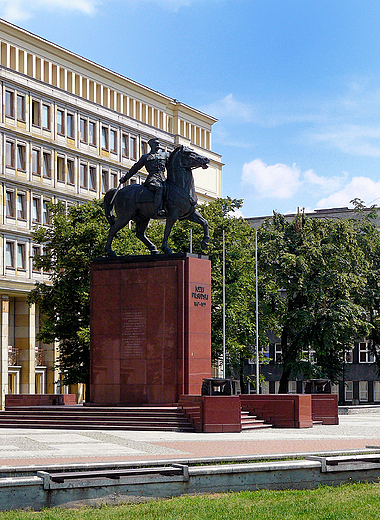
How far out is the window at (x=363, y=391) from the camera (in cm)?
9082

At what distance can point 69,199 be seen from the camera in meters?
75.0

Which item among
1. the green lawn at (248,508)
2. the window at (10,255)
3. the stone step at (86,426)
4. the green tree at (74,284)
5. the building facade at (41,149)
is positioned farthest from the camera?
the building facade at (41,149)

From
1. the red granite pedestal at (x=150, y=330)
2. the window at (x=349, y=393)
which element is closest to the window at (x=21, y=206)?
the red granite pedestal at (x=150, y=330)

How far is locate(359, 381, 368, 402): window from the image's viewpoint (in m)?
90.8

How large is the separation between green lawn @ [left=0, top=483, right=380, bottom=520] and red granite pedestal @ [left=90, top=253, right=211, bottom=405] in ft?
54.9

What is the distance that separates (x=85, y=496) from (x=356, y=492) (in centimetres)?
432

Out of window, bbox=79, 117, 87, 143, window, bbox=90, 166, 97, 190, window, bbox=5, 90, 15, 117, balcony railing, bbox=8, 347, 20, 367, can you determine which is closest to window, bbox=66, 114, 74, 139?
window, bbox=79, 117, 87, 143

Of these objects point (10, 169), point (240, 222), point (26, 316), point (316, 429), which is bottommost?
point (316, 429)

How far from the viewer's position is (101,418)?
30672 mm

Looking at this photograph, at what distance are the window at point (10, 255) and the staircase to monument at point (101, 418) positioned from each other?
35348 mm

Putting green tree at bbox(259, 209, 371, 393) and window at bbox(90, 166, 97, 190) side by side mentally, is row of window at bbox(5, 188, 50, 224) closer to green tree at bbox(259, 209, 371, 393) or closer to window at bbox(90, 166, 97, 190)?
window at bbox(90, 166, 97, 190)

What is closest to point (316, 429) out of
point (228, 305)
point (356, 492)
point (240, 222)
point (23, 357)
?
point (356, 492)

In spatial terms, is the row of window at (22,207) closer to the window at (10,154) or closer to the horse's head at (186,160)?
the window at (10,154)

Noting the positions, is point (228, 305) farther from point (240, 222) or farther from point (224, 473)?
point (224, 473)
